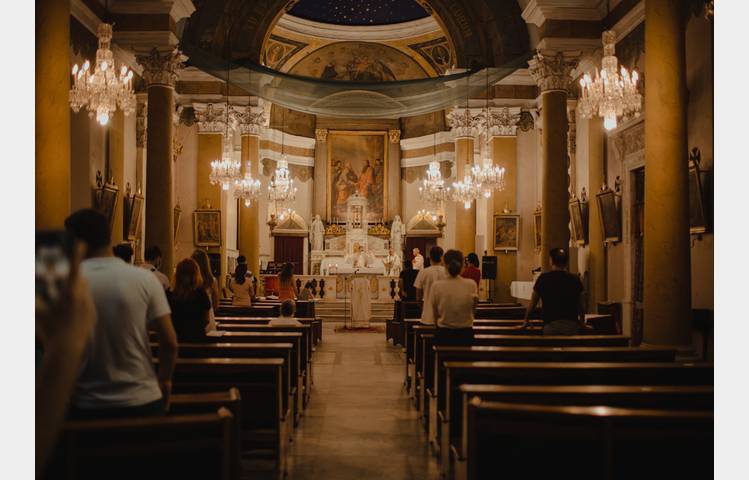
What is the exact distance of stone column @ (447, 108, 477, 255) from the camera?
18391 millimetres

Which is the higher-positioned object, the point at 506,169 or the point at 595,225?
the point at 506,169

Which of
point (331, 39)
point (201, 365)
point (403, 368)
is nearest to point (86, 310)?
point (201, 365)

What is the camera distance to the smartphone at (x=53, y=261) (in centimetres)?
137

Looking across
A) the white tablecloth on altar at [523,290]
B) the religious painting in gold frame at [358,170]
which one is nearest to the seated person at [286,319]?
the white tablecloth on altar at [523,290]

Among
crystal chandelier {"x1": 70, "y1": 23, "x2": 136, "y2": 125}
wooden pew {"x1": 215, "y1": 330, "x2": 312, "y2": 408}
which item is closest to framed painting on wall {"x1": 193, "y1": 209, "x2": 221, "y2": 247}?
crystal chandelier {"x1": 70, "y1": 23, "x2": 136, "y2": 125}

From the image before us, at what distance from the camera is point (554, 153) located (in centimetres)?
1136

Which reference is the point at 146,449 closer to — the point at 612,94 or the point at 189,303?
the point at 189,303

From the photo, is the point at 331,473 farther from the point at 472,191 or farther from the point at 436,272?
the point at 472,191

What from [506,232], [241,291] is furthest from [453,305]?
[506,232]

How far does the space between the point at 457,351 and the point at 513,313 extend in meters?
6.46

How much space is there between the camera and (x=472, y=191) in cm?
1609

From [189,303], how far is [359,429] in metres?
2.19

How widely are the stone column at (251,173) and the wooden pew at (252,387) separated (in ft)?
40.3

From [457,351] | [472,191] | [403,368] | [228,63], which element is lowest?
[403,368]
